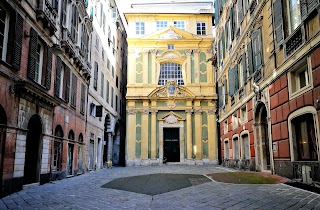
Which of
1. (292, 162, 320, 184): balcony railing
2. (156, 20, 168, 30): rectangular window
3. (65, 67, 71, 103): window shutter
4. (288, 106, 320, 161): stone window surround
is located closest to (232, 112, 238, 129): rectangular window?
(288, 106, 320, 161): stone window surround

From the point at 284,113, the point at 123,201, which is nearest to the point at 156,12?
the point at 284,113

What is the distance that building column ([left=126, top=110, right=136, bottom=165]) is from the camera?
2846 centimetres

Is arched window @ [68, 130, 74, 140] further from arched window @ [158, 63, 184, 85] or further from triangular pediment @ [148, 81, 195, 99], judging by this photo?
arched window @ [158, 63, 184, 85]

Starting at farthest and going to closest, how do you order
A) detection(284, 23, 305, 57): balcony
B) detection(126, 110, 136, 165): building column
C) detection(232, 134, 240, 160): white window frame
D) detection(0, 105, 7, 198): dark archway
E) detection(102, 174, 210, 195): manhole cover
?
detection(126, 110, 136, 165): building column, detection(232, 134, 240, 160): white window frame, detection(102, 174, 210, 195): manhole cover, detection(284, 23, 305, 57): balcony, detection(0, 105, 7, 198): dark archway

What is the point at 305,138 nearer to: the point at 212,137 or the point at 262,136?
the point at 262,136

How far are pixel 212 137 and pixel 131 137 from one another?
8137 mm

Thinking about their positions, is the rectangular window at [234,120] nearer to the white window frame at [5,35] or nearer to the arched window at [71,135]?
the arched window at [71,135]

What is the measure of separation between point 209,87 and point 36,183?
22.1 m

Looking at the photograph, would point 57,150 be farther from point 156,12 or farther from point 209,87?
point 156,12

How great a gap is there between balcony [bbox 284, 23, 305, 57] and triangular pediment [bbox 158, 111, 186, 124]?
20133 mm

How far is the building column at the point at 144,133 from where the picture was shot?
1125 inches

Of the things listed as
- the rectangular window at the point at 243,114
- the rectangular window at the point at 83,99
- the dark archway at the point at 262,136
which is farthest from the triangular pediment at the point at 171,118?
the dark archway at the point at 262,136

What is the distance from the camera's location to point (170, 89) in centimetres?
2981

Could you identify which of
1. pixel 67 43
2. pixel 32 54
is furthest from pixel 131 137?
pixel 32 54
